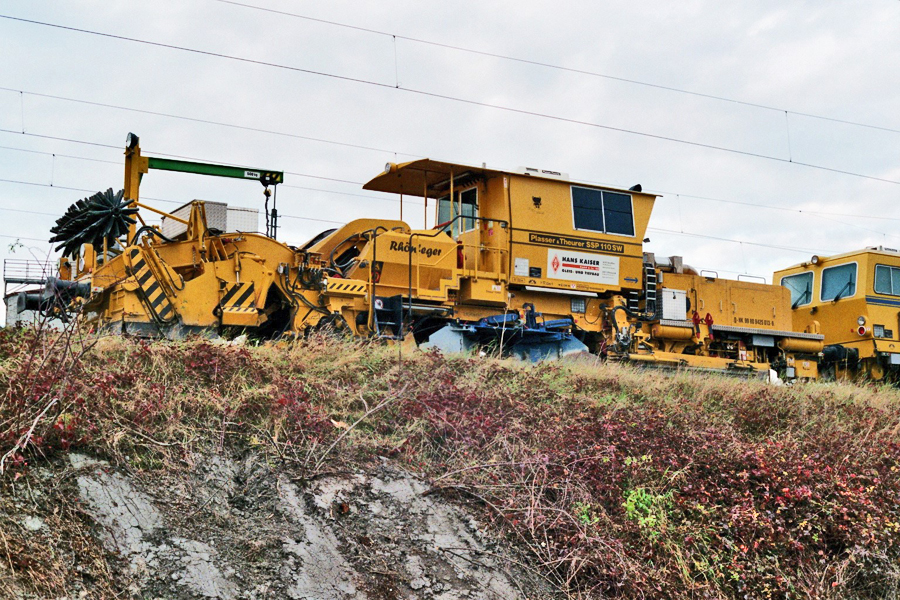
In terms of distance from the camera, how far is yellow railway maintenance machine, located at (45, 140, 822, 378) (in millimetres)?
11719

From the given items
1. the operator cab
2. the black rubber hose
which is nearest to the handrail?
the operator cab

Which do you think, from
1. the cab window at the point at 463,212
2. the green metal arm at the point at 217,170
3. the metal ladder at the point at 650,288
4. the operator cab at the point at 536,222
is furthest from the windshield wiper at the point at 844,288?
the green metal arm at the point at 217,170

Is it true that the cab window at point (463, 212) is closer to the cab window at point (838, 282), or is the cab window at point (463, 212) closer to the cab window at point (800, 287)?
the cab window at point (800, 287)

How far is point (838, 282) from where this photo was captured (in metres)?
18.2

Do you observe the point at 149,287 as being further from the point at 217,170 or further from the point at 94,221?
the point at 217,170

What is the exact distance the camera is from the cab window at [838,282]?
17.8 metres

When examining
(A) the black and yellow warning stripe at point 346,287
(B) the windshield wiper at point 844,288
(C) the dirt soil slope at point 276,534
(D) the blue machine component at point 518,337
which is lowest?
(C) the dirt soil slope at point 276,534

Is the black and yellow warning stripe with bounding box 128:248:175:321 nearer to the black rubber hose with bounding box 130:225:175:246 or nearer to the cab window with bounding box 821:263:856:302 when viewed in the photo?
the black rubber hose with bounding box 130:225:175:246

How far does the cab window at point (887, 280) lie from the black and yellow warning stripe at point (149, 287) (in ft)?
45.6

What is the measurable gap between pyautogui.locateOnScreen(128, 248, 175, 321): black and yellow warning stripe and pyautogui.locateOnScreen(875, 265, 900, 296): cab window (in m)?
13.9

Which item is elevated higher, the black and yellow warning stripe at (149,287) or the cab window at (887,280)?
the cab window at (887,280)

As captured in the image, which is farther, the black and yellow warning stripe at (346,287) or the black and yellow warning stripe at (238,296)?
the black and yellow warning stripe at (346,287)

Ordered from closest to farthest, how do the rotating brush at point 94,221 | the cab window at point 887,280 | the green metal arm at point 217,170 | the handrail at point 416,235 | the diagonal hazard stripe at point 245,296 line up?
the rotating brush at point 94,221 < the diagonal hazard stripe at point 245,296 < the handrail at point 416,235 < the green metal arm at point 217,170 < the cab window at point 887,280

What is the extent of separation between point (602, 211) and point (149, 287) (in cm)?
747
